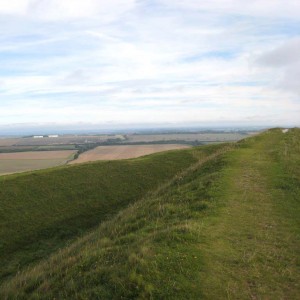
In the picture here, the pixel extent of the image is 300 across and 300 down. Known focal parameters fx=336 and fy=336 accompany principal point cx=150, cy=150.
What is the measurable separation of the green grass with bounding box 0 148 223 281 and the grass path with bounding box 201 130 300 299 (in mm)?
9939

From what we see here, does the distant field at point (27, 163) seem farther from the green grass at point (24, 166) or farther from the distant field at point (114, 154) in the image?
the distant field at point (114, 154)

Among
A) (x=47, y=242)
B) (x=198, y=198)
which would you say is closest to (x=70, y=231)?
(x=47, y=242)

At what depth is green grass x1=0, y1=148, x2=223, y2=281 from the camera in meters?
18.8

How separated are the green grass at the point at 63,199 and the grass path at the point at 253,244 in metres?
9.94

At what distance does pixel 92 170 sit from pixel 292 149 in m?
17.4

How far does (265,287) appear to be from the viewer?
316 inches

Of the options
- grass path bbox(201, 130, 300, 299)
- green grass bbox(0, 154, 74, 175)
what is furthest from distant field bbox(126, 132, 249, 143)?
grass path bbox(201, 130, 300, 299)

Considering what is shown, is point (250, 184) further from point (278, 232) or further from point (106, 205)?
point (106, 205)

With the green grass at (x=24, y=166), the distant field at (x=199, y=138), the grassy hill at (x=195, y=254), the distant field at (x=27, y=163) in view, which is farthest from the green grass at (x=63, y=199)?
the distant field at (x=199, y=138)

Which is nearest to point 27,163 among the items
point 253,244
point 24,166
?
point 24,166

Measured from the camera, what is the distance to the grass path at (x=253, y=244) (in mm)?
8016

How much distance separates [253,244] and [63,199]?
16.9 metres

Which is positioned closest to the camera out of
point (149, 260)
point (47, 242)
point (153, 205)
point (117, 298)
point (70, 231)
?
point (117, 298)

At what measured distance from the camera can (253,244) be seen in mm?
10352
